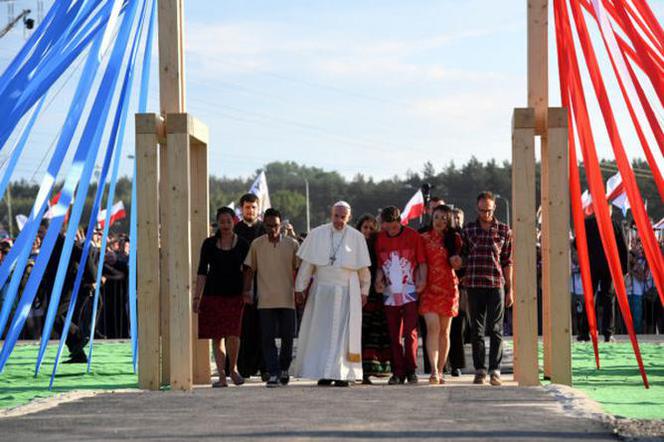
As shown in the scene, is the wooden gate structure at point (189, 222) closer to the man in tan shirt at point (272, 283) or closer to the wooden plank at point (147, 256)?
the wooden plank at point (147, 256)

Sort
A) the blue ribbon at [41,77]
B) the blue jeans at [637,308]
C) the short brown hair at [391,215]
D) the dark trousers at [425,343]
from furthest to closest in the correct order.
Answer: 1. the blue jeans at [637,308]
2. the dark trousers at [425,343]
3. the short brown hair at [391,215]
4. the blue ribbon at [41,77]

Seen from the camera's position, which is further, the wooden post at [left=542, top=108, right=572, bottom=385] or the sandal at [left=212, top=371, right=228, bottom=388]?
the sandal at [left=212, top=371, right=228, bottom=388]

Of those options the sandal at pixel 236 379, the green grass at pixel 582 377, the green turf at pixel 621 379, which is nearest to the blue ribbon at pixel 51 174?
the green grass at pixel 582 377

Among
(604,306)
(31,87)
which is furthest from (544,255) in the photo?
(604,306)

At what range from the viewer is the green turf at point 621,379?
36.3 ft

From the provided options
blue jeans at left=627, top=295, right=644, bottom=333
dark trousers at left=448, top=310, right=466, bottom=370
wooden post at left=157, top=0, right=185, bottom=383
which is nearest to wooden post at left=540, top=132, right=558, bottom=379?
dark trousers at left=448, top=310, right=466, bottom=370

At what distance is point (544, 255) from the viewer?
13.5 m

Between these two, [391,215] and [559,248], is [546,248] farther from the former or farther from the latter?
[391,215]

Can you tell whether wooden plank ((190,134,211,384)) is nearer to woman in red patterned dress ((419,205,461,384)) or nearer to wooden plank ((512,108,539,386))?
woman in red patterned dress ((419,205,461,384))

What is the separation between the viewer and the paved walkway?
852cm

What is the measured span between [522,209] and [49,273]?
7.67 metres

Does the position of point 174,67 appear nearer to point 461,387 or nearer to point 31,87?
point 31,87

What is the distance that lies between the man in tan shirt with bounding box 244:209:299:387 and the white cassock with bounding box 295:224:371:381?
0.57 feet

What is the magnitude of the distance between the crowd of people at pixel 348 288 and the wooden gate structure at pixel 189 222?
0.48 m
